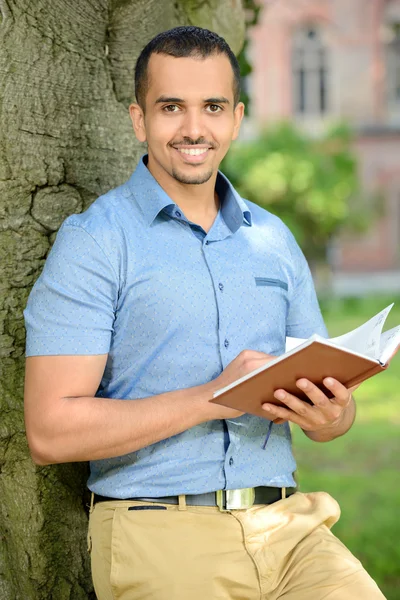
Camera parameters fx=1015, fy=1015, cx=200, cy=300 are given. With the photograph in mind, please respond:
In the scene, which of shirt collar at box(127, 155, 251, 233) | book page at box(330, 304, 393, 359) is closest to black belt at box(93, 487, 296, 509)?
book page at box(330, 304, 393, 359)

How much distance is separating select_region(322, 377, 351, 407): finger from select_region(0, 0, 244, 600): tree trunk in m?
0.85

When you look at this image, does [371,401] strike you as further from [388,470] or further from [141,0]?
[141,0]

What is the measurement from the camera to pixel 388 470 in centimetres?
689

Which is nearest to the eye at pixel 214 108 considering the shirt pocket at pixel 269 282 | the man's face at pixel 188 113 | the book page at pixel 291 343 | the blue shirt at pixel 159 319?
the man's face at pixel 188 113

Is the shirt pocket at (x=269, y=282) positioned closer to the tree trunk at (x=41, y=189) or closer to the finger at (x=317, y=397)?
the finger at (x=317, y=397)

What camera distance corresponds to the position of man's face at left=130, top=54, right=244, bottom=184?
7.62 ft

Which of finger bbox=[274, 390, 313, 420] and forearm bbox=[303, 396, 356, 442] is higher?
finger bbox=[274, 390, 313, 420]

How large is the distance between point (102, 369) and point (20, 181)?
653 millimetres

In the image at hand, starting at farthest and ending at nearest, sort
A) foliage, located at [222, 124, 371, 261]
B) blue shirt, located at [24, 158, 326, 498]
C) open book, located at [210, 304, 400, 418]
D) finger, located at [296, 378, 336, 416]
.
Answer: foliage, located at [222, 124, 371, 261]
blue shirt, located at [24, 158, 326, 498]
finger, located at [296, 378, 336, 416]
open book, located at [210, 304, 400, 418]

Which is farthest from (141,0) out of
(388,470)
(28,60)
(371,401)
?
(371,401)

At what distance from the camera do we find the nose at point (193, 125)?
7.61 ft

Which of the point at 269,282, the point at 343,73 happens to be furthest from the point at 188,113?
the point at 343,73

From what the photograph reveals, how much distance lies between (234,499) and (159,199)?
0.70 m

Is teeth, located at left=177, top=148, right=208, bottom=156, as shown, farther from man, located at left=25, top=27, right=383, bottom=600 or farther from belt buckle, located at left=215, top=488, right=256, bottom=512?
belt buckle, located at left=215, top=488, right=256, bottom=512
